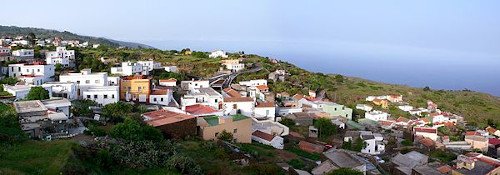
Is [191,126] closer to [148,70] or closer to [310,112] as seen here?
[310,112]

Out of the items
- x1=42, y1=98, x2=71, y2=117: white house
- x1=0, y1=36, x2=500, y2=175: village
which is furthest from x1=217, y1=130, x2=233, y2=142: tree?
x1=42, y1=98, x2=71, y2=117: white house

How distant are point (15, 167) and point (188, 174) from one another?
15.5 feet

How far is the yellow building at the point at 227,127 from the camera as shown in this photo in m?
22.7

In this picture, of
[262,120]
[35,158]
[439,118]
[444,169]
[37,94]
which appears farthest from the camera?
[439,118]

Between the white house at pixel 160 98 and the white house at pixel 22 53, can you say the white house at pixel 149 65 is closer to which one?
the white house at pixel 22 53

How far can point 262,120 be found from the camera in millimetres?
30828

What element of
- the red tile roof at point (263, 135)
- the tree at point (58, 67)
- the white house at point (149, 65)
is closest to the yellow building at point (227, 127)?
the red tile roof at point (263, 135)

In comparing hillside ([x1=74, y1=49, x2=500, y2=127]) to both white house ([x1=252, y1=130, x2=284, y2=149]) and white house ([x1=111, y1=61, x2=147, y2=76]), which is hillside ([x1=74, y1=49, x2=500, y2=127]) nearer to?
white house ([x1=111, y1=61, x2=147, y2=76])

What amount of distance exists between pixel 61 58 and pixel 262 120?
24.1 metres

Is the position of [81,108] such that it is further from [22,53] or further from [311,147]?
[22,53]

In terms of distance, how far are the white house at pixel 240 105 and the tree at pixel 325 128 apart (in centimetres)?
476

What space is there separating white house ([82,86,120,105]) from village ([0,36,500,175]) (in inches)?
2.5

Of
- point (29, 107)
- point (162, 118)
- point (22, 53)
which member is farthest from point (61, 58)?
point (162, 118)

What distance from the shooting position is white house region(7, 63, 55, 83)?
1368 inches
